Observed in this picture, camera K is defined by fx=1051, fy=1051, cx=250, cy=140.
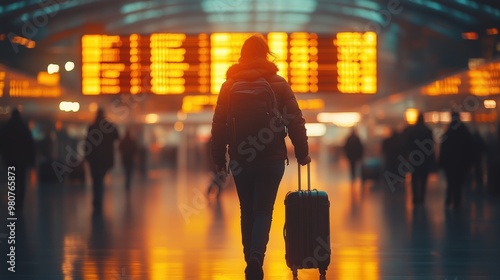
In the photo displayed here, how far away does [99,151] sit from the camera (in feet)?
49.0

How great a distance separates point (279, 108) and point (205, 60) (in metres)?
11.0

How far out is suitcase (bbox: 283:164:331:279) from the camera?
277 inches

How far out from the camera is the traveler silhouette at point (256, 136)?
680cm

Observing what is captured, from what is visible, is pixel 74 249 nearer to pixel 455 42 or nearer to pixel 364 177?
pixel 364 177

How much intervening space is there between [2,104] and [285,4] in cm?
1219

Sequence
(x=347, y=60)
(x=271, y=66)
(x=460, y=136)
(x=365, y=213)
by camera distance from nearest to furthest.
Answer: (x=271, y=66) < (x=365, y=213) < (x=460, y=136) < (x=347, y=60)

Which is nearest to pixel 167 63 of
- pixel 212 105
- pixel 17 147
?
pixel 17 147

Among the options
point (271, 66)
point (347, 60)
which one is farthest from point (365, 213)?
point (271, 66)

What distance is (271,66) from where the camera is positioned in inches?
276

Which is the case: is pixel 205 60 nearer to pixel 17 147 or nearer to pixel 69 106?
pixel 17 147

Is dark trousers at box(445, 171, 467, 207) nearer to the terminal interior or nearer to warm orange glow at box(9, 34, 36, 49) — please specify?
the terminal interior

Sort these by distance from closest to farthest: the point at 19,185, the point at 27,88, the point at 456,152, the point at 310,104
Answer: the point at 19,185, the point at 456,152, the point at 27,88, the point at 310,104

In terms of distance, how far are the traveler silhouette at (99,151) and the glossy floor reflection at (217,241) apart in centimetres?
33

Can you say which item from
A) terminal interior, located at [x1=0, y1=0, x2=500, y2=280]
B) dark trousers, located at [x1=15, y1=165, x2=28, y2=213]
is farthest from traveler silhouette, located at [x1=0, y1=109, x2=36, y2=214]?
terminal interior, located at [x1=0, y1=0, x2=500, y2=280]
